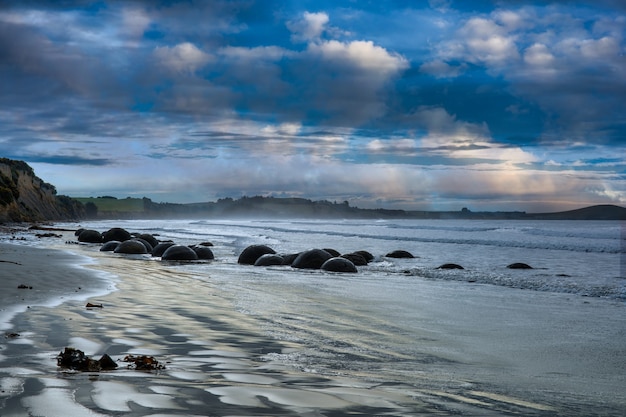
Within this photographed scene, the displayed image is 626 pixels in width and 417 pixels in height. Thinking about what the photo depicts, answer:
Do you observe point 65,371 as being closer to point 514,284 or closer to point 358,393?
point 358,393

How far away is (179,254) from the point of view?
2266cm

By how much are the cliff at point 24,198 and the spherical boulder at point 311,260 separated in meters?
61.8

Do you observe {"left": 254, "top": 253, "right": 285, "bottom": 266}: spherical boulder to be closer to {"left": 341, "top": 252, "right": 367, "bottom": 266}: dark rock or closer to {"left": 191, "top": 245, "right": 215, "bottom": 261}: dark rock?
{"left": 341, "top": 252, "right": 367, "bottom": 266}: dark rock

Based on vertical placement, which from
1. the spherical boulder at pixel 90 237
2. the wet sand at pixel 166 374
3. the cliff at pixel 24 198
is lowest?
the spherical boulder at pixel 90 237

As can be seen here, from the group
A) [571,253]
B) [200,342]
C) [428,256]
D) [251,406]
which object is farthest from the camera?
[571,253]

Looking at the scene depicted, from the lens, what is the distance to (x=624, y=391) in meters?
4.95

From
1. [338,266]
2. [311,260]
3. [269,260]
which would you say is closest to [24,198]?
[269,260]

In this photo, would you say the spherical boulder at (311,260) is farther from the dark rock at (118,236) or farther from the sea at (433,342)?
the dark rock at (118,236)

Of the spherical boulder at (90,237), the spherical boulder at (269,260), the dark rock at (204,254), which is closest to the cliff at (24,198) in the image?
the spherical boulder at (90,237)

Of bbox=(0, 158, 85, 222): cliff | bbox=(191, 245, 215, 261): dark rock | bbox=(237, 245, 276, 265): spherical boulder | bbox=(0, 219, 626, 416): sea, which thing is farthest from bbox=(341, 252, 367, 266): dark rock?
bbox=(0, 158, 85, 222): cliff

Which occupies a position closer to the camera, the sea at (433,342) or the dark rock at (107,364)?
the sea at (433,342)

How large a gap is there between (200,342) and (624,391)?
4005 millimetres

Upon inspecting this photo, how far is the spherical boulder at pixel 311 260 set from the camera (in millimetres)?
19812

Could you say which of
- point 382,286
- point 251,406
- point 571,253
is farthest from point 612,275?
point 251,406
